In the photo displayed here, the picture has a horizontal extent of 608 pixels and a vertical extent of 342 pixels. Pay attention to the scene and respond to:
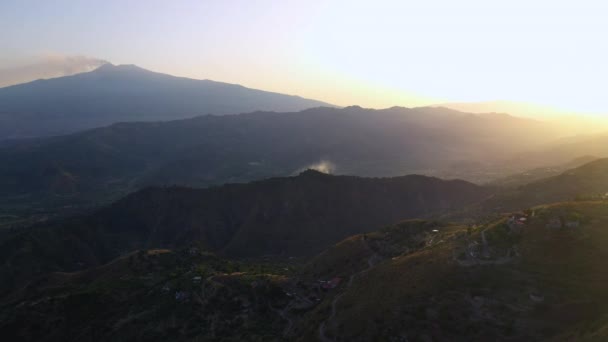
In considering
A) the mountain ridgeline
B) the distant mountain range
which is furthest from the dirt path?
the mountain ridgeline

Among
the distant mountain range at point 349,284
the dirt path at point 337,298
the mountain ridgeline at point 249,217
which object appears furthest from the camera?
the mountain ridgeline at point 249,217

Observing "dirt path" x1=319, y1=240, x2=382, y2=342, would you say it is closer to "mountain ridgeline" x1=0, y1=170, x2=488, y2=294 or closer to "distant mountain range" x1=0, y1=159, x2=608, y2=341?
"distant mountain range" x1=0, y1=159, x2=608, y2=341

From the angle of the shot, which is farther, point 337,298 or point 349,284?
point 349,284

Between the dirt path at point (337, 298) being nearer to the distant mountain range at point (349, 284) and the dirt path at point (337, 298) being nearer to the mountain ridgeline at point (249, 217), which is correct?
the distant mountain range at point (349, 284)

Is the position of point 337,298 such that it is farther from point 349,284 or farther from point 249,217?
point 249,217

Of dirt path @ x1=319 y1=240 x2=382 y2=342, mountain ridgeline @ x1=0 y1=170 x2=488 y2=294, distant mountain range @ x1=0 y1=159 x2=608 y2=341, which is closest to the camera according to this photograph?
distant mountain range @ x1=0 y1=159 x2=608 y2=341

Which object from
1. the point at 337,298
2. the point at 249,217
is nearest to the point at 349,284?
the point at 337,298

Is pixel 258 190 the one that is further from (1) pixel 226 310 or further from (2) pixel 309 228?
(1) pixel 226 310

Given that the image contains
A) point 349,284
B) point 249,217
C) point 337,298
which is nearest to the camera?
point 337,298

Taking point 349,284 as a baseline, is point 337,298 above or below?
below

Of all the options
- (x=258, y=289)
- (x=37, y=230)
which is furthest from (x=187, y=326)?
(x=37, y=230)

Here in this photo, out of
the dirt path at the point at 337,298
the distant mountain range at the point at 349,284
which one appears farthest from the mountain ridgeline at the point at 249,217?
the dirt path at the point at 337,298

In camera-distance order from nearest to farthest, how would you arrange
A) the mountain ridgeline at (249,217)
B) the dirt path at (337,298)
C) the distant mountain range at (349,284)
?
the distant mountain range at (349,284) < the dirt path at (337,298) < the mountain ridgeline at (249,217)
